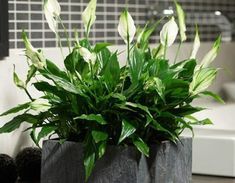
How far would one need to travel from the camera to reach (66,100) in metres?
1.29

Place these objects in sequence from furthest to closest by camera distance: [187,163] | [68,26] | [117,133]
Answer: [68,26], [187,163], [117,133]

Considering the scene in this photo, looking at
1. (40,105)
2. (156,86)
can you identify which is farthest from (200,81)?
(40,105)

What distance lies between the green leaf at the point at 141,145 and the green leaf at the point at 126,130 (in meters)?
0.02

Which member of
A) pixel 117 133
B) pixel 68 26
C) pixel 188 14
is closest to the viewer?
pixel 117 133

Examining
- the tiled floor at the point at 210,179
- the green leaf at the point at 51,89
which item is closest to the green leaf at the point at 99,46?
the green leaf at the point at 51,89

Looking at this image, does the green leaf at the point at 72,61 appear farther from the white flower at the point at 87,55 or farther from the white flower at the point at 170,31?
the white flower at the point at 170,31

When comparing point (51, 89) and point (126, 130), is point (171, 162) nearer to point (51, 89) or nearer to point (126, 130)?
point (126, 130)

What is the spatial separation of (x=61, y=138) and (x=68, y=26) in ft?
2.01

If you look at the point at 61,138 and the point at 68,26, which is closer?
the point at 61,138

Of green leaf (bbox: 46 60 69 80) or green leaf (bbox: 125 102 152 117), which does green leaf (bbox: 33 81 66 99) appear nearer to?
green leaf (bbox: 46 60 69 80)

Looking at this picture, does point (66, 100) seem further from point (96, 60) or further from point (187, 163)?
point (187, 163)

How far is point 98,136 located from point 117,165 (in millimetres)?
68

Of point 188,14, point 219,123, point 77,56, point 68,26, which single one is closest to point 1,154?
point 77,56

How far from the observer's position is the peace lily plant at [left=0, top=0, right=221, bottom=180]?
1.24 metres
